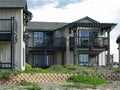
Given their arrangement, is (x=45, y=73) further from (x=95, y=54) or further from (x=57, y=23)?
(x=57, y=23)

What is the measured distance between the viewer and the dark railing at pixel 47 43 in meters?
53.9

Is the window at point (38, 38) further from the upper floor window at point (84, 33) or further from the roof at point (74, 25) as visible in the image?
the upper floor window at point (84, 33)

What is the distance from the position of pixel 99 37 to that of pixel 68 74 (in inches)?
811

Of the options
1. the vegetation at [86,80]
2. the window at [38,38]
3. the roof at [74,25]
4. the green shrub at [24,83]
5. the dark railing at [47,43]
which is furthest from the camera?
the window at [38,38]

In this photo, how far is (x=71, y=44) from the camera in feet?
172

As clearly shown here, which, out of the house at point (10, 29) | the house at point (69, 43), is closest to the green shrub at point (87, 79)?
the house at point (10, 29)

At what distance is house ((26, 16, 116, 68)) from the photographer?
168ft

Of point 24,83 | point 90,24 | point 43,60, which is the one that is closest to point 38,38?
point 43,60

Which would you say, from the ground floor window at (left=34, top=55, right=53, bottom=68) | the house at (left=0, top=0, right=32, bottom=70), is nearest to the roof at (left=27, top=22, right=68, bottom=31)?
the ground floor window at (left=34, top=55, right=53, bottom=68)

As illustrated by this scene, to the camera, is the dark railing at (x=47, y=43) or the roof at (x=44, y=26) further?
the roof at (x=44, y=26)

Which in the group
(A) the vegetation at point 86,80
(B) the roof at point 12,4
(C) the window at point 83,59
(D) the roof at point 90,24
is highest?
(B) the roof at point 12,4

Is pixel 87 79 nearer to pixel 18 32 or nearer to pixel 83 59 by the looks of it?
pixel 18 32

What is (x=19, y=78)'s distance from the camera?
29391 mm

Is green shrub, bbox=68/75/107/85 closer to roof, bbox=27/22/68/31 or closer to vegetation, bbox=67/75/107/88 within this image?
vegetation, bbox=67/75/107/88
